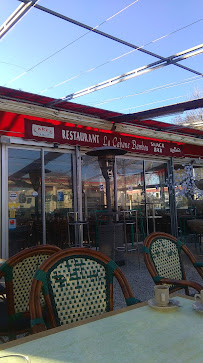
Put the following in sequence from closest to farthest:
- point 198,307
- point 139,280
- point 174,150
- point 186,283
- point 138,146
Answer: point 198,307 < point 186,283 < point 139,280 < point 138,146 < point 174,150

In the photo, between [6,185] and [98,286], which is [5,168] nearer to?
[6,185]

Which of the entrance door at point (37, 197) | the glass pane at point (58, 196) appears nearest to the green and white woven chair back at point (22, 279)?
the entrance door at point (37, 197)

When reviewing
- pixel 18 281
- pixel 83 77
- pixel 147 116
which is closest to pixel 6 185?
pixel 83 77

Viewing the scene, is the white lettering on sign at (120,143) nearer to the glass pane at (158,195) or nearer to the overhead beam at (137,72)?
the glass pane at (158,195)

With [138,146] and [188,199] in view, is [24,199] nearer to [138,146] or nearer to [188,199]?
[138,146]

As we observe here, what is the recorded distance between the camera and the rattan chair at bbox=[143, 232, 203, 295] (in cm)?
210

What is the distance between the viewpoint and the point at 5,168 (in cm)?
546

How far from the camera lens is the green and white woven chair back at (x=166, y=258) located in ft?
7.16

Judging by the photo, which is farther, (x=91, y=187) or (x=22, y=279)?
(x=91, y=187)

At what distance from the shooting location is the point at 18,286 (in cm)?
191

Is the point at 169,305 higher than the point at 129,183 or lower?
lower

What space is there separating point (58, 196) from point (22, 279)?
4.41 m

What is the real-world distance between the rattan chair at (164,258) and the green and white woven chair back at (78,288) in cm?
53

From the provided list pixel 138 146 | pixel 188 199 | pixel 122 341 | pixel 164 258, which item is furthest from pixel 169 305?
pixel 188 199
